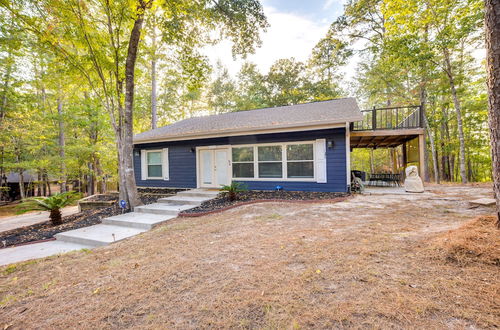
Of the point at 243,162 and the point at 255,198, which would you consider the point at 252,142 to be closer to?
the point at 243,162

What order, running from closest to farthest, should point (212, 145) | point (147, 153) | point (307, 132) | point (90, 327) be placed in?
point (90, 327)
point (307, 132)
point (212, 145)
point (147, 153)

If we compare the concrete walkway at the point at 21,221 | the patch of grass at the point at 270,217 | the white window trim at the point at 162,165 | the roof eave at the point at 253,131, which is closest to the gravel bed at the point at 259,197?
the patch of grass at the point at 270,217

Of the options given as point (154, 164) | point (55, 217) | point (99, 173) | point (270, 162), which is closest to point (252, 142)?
point (270, 162)

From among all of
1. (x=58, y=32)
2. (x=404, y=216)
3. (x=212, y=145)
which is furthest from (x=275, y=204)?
(x=58, y=32)

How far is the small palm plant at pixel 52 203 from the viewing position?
227 inches

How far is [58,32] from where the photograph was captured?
6.07 m

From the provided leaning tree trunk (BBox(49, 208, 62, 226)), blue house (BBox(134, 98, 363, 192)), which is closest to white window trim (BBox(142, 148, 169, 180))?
blue house (BBox(134, 98, 363, 192))

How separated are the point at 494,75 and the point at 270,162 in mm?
6153

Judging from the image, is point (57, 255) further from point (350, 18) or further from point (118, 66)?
point (350, 18)

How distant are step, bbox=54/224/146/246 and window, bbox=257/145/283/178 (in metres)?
4.67

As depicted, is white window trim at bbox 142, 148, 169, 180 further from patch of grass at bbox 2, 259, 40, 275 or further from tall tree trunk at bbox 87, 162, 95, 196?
tall tree trunk at bbox 87, 162, 95, 196

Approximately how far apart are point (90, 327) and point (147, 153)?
31.9ft

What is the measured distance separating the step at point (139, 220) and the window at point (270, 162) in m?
3.78

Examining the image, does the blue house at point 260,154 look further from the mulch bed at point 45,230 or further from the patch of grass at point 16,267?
the patch of grass at point 16,267
